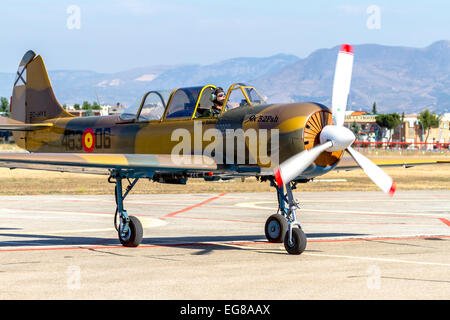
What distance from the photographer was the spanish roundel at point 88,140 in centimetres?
1681

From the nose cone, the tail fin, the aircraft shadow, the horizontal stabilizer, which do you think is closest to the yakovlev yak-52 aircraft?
the nose cone

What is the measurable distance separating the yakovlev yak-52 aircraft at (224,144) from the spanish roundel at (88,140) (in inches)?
0.9

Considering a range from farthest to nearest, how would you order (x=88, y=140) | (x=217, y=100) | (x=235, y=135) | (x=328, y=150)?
1. (x=88, y=140)
2. (x=217, y=100)
3. (x=235, y=135)
4. (x=328, y=150)

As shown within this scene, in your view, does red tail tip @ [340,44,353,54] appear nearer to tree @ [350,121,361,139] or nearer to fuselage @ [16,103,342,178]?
fuselage @ [16,103,342,178]

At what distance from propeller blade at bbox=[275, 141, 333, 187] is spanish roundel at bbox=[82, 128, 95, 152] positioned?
598cm

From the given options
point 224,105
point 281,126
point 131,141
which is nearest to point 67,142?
point 131,141

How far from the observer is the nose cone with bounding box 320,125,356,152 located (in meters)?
12.3

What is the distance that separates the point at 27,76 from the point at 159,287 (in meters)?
12.0

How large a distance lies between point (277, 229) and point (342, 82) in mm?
3961

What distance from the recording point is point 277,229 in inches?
618

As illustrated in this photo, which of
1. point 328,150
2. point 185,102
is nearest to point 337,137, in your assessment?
point 328,150

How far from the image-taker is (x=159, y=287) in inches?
395

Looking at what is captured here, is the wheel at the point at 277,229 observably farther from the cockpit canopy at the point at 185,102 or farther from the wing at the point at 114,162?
the cockpit canopy at the point at 185,102

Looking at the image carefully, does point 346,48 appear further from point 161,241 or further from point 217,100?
point 161,241
